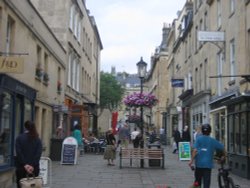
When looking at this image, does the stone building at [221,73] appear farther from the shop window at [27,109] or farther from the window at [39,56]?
the shop window at [27,109]

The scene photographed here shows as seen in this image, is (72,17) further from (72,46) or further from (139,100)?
(139,100)

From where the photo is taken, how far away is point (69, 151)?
20.2m

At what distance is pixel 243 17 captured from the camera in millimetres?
19734

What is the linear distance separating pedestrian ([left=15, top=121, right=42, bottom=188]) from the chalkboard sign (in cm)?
1063

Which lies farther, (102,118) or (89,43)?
(102,118)

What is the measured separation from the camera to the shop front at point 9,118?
13.0 metres

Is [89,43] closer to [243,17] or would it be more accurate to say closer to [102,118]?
[102,118]

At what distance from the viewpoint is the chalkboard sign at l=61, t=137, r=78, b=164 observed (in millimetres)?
20031

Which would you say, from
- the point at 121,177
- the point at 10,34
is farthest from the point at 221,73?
the point at 10,34

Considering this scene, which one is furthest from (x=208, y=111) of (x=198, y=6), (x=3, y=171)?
(x=3, y=171)

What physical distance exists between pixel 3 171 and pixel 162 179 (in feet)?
16.9

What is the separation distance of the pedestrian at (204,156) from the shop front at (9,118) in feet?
18.0

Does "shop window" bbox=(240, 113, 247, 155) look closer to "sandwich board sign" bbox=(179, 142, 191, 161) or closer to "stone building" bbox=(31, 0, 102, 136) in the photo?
"sandwich board sign" bbox=(179, 142, 191, 161)

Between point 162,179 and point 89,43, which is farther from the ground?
point 89,43
